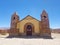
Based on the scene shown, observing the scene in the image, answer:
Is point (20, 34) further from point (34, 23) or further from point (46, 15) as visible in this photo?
point (46, 15)

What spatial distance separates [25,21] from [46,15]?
5.90 metres

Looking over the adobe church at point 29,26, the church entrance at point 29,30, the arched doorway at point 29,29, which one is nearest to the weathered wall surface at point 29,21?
the adobe church at point 29,26

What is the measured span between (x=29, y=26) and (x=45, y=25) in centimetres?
445

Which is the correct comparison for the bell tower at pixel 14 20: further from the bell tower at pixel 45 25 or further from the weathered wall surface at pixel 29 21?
the bell tower at pixel 45 25

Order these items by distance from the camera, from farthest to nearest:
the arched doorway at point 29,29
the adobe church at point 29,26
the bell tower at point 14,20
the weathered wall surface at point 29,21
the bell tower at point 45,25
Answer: the bell tower at point 14,20 → the arched doorway at point 29,29 → the weathered wall surface at point 29,21 → the adobe church at point 29,26 → the bell tower at point 45,25

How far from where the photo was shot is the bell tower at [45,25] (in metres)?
26.1

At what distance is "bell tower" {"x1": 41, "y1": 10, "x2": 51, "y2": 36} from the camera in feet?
85.7

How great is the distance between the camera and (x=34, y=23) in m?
27.8

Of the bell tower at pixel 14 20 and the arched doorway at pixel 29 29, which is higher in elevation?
the bell tower at pixel 14 20

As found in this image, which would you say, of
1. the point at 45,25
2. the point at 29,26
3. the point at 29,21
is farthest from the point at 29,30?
the point at 45,25

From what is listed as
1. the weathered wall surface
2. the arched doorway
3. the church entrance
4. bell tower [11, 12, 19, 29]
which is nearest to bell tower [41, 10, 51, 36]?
the weathered wall surface

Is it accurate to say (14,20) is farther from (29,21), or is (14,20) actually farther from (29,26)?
(29,26)

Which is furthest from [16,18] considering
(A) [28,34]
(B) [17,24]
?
(A) [28,34]

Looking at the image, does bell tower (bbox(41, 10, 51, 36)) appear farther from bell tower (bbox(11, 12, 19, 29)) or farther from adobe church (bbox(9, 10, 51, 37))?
bell tower (bbox(11, 12, 19, 29))
